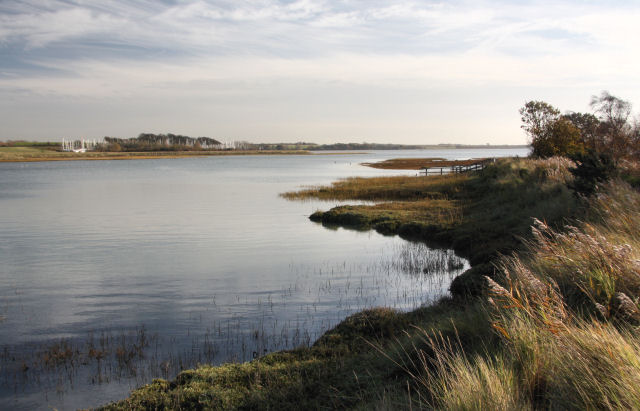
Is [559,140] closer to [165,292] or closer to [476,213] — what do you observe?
[476,213]

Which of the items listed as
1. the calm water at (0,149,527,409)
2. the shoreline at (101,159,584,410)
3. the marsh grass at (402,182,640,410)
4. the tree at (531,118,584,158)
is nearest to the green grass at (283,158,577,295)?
the shoreline at (101,159,584,410)

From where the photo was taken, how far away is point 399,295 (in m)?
14.0

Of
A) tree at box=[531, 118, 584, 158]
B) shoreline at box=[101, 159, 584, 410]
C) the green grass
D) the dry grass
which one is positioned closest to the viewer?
shoreline at box=[101, 159, 584, 410]

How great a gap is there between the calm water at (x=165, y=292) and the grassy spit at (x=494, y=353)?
161cm

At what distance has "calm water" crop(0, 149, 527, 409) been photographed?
9.37m

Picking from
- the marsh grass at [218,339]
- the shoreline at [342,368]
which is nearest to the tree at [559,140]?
the shoreline at [342,368]

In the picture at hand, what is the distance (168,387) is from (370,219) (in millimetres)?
20871

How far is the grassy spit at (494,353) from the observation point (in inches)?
171

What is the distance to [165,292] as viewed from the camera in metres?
14.9

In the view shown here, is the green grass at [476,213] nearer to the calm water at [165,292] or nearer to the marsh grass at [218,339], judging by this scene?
the calm water at [165,292]

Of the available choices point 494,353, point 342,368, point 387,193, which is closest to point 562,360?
point 494,353

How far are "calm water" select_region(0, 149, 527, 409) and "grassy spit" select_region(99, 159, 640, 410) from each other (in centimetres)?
161

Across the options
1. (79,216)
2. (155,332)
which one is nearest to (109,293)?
(155,332)

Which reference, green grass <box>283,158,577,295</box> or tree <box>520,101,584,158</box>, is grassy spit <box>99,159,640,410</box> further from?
tree <box>520,101,584,158</box>
